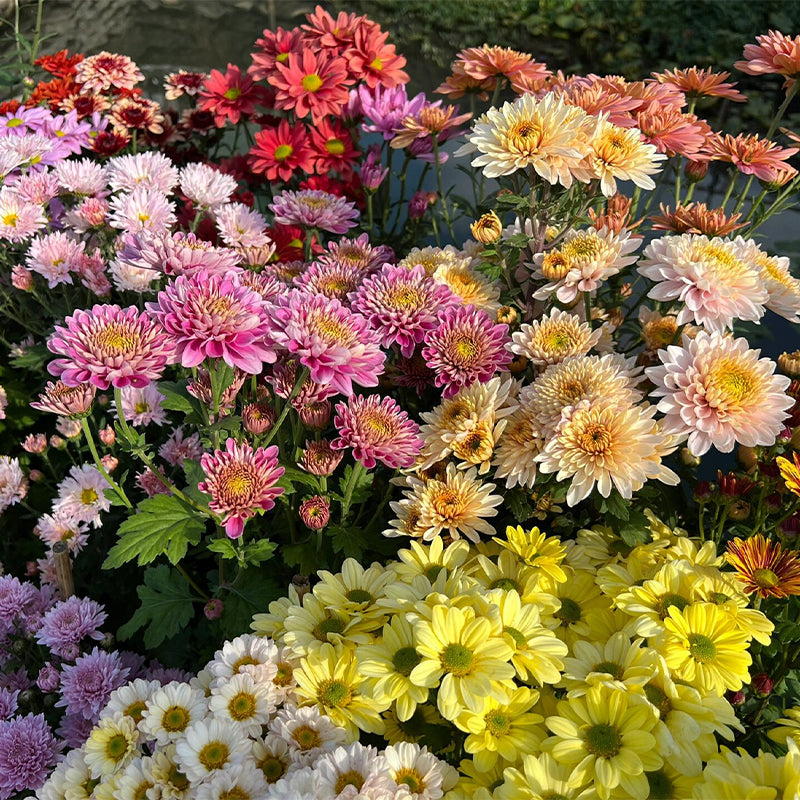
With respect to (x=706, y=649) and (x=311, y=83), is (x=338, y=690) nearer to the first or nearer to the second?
(x=706, y=649)

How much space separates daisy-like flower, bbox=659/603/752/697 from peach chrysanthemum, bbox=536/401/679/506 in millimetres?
214

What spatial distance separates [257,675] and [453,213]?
1950mm

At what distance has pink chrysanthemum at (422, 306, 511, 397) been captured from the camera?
1.39 m

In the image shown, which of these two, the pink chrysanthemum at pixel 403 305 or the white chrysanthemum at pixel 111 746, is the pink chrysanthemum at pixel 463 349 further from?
the white chrysanthemum at pixel 111 746

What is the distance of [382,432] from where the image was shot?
1.32m

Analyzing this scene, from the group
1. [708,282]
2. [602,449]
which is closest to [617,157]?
[708,282]

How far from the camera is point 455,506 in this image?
1.37 m

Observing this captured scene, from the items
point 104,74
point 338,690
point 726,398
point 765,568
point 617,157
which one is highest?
point 617,157

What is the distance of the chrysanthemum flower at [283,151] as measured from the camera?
7.52 feet

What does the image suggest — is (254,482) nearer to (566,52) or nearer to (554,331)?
(554,331)

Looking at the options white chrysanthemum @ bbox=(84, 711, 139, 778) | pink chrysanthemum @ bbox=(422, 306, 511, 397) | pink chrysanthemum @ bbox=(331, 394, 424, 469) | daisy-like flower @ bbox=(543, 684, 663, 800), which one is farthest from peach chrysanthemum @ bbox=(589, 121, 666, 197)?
white chrysanthemum @ bbox=(84, 711, 139, 778)

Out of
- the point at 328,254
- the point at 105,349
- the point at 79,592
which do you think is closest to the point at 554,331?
the point at 328,254

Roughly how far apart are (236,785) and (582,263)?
1053 mm

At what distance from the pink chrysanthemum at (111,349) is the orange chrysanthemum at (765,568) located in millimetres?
968
